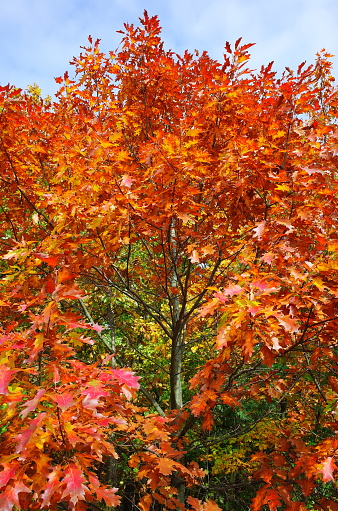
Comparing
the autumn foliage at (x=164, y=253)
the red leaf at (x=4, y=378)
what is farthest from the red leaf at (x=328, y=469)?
the red leaf at (x=4, y=378)

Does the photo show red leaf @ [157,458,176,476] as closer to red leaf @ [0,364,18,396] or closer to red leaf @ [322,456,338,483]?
red leaf @ [322,456,338,483]

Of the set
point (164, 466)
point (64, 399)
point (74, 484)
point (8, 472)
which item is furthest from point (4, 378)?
point (164, 466)

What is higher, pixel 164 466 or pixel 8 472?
pixel 8 472

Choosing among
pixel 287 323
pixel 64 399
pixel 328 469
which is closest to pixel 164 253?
pixel 287 323

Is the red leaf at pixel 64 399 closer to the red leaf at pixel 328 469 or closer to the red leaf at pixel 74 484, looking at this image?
the red leaf at pixel 74 484

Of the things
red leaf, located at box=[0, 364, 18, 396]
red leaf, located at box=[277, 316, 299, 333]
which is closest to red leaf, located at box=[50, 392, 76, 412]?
red leaf, located at box=[0, 364, 18, 396]

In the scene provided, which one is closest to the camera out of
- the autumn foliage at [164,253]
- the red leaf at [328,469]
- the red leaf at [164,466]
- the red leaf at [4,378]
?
the red leaf at [4,378]

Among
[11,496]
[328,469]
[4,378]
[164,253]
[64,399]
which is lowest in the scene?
[328,469]

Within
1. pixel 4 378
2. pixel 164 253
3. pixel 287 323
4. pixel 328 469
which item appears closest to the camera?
pixel 4 378

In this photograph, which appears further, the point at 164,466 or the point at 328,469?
the point at 164,466

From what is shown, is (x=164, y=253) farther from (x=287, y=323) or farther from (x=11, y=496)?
(x=11, y=496)

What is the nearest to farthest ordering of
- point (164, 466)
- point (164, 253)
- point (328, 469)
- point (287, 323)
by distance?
1. point (287, 323)
2. point (328, 469)
3. point (164, 466)
4. point (164, 253)

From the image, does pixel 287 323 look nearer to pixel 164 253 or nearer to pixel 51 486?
pixel 51 486

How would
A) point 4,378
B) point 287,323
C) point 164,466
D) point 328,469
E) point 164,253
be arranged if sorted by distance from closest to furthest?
point 4,378, point 287,323, point 328,469, point 164,466, point 164,253
